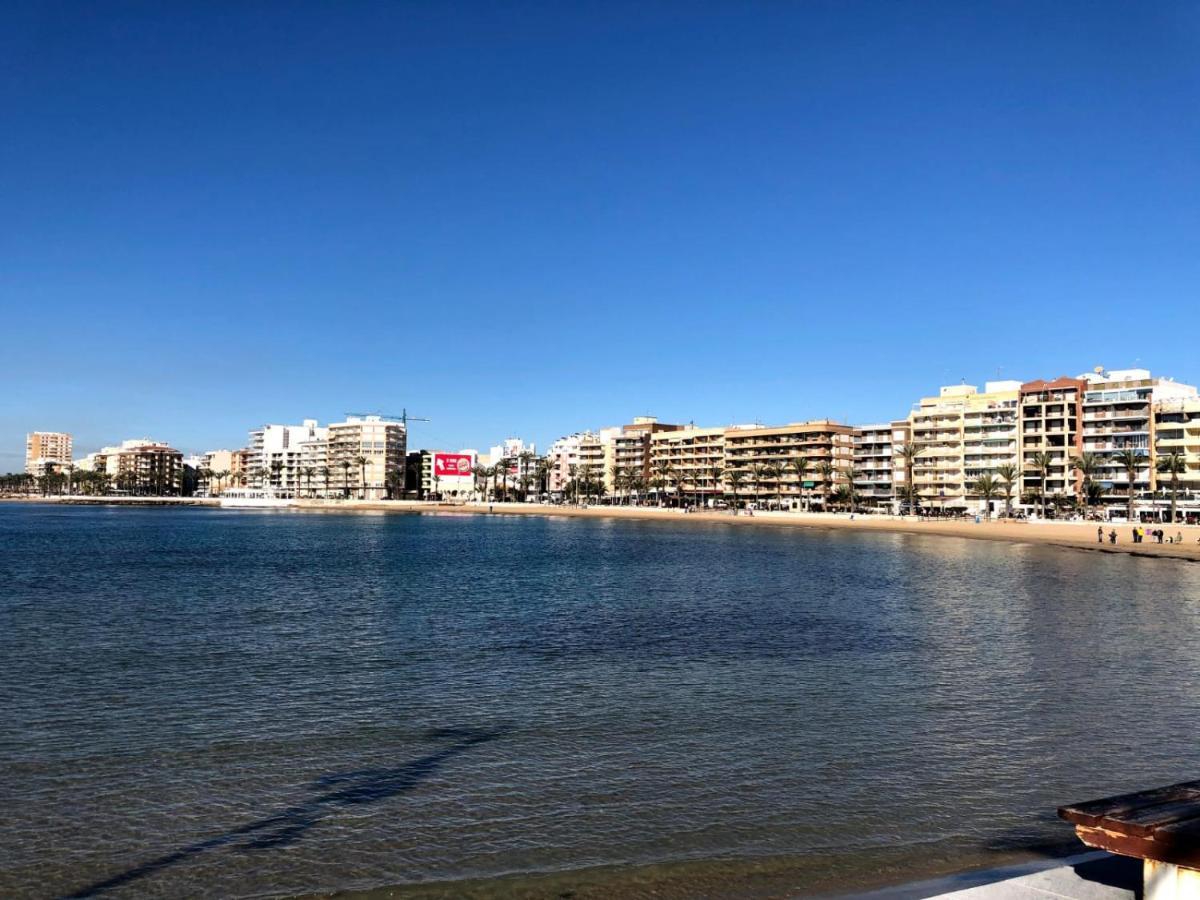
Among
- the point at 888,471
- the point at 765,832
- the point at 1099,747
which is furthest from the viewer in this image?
the point at 888,471

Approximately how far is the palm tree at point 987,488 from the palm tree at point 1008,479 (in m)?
1.22

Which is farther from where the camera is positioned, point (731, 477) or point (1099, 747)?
point (731, 477)

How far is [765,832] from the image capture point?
11.7m

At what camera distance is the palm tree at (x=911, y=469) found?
149 meters

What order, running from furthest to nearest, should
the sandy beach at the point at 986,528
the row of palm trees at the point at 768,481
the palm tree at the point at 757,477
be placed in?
the palm tree at the point at 757,477
the row of palm trees at the point at 768,481
the sandy beach at the point at 986,528

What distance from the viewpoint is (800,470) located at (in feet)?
563

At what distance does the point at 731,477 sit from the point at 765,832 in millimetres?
169886

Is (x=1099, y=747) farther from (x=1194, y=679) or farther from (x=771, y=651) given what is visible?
(x=771, y=651)

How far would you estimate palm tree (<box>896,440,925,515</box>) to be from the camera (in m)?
149

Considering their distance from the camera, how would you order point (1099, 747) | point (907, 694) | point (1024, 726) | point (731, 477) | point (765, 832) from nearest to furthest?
point (765, 832) < point (1099, 747) < point (1024, 726) < point (907, 694) < point (731, 477)

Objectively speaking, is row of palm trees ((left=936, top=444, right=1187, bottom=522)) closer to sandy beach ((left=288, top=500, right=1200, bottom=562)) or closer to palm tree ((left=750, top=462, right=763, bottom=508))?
sandy beach ((left=288, top=500, right=1200, bottom=562))

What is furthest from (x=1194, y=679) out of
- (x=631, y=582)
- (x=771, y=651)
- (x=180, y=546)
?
(x=180, y=546)

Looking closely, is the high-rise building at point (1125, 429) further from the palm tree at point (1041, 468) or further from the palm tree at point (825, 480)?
the palm tree at point (825, 480)

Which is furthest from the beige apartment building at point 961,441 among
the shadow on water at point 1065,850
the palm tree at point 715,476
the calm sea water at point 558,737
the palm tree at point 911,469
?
the shadow on water at point 1065,850
